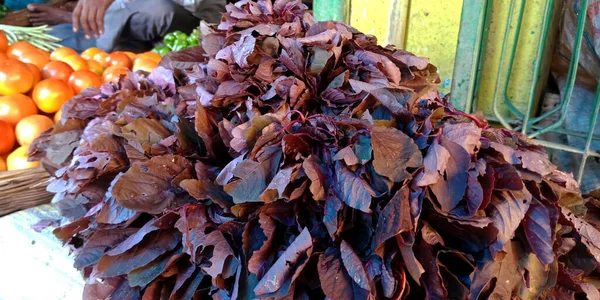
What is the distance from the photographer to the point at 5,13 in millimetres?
3592

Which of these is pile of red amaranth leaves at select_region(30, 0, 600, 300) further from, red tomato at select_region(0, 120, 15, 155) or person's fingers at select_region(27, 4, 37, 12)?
person's fingers at select_region(27, 4, 37, 12)

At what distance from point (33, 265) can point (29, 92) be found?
3.43 feet

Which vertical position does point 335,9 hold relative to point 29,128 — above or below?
above

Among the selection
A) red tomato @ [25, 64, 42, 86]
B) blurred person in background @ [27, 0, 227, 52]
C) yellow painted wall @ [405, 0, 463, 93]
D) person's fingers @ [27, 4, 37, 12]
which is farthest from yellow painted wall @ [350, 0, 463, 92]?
person's fingers @ [27, 4, 37, 12]

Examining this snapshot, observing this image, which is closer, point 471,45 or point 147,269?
point 147,269

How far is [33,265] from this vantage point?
1.33 meters

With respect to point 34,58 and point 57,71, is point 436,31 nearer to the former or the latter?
point 57,71

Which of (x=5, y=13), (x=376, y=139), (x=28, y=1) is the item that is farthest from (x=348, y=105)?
(x=28, y=1)

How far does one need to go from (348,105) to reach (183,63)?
2.09 ft

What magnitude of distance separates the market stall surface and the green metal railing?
1.65 metres

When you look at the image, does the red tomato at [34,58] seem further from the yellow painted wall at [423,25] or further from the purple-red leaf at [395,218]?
the purple-red leaf at [395,218]

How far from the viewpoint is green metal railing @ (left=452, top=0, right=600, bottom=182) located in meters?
1.64

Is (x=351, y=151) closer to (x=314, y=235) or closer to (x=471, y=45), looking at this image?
(x=314, y=235)

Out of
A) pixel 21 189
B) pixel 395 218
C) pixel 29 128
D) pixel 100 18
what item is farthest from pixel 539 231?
pixel 100 18
